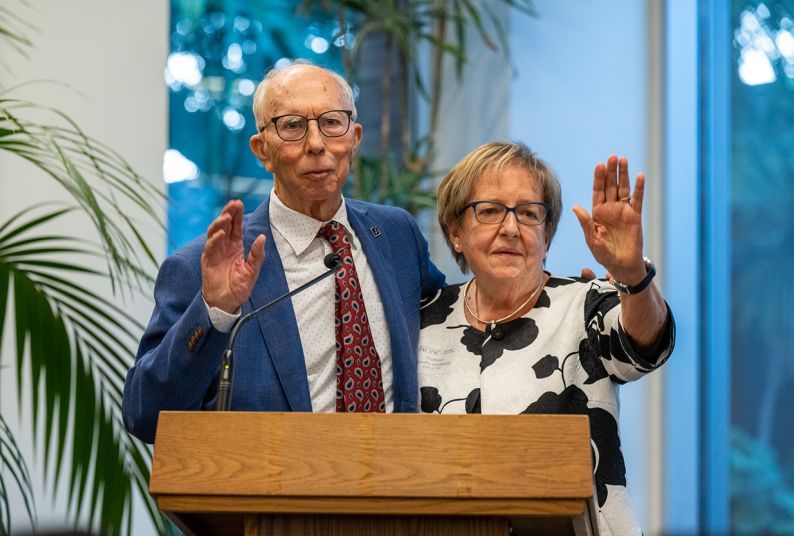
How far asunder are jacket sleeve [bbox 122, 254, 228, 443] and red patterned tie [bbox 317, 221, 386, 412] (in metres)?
0.27

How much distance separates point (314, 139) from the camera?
2.54m

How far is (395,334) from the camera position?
8.30ft

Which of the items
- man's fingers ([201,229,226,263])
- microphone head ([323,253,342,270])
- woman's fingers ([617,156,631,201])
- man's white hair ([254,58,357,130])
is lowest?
microphone head ([323,253,342,270])

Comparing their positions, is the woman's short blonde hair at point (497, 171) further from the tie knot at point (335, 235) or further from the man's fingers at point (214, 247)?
the man's fingers at point (214, 247)

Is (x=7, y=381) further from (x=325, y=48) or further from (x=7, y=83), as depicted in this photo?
(x=325, y=48)

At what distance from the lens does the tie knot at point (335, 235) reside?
2617 mm

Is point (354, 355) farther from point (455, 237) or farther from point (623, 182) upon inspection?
point (623, 182)

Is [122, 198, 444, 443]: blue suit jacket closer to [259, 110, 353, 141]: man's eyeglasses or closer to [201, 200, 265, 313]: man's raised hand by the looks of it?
[201, 200, 265, 313]: man's raised hand

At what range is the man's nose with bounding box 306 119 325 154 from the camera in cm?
253

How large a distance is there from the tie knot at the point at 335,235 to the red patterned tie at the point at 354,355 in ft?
0.16

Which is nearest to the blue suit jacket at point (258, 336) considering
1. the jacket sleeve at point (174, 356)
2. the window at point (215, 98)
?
the jacket sleeve at point (174, 356)

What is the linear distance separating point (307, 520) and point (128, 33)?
285 centimetres

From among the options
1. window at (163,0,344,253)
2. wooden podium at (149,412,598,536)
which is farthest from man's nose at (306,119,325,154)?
window at (163,0,344,253)

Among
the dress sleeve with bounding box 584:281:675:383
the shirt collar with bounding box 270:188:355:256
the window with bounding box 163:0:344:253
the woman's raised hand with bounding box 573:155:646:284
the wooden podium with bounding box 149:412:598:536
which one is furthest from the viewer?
the window with bounding box 163:0:344:253
